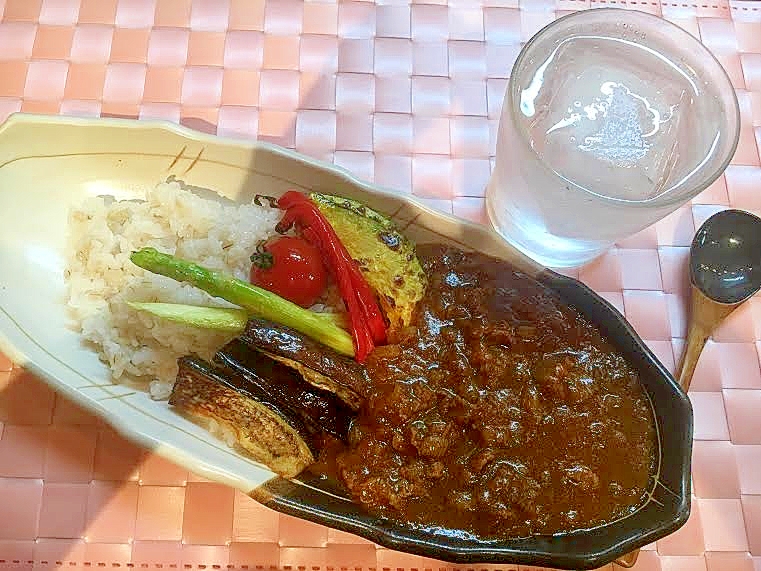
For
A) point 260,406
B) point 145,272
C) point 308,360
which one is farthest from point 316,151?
point 260,406

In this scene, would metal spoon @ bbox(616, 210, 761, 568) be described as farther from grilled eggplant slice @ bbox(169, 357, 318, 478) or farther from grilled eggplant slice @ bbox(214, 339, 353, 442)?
grilled eggplant slice @ bbox(169, 357, 318, 478)

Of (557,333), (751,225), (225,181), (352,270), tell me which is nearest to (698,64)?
(751,225)

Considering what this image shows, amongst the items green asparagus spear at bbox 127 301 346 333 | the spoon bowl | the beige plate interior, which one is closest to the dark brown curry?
the beige plate interior

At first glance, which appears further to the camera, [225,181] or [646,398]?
[225,181]

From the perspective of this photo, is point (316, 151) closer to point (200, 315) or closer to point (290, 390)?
point (200, 315)

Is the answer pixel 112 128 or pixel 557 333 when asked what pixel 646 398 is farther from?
pixel 112 128

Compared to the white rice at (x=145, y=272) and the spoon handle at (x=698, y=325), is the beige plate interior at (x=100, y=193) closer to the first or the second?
the white rice at (x=145, y=272)

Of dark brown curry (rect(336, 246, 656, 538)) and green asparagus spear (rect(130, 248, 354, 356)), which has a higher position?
green asparagus spear (rect(130, 248, 354, 356))
